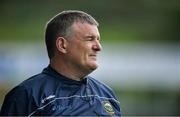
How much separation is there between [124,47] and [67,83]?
40.9ft

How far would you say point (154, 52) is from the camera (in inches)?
648

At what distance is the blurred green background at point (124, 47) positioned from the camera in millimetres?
13648

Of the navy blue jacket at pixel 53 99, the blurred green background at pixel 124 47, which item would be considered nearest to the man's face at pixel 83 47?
the navy blue jacket at pixel 53 99

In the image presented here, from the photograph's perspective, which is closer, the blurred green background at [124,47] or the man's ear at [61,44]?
the man's ear at [61,44]

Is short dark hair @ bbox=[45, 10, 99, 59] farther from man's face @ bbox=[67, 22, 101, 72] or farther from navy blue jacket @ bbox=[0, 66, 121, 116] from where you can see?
navy blue jacket @ bbox=[0, 66, 121, 116]

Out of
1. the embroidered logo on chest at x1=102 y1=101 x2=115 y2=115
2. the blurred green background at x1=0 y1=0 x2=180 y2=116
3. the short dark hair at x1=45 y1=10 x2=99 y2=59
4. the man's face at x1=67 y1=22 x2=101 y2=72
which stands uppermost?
the short dark hair at x1=45 y1=10 x2=99 y2=59

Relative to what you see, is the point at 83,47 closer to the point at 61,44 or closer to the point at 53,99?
the point at 61,44

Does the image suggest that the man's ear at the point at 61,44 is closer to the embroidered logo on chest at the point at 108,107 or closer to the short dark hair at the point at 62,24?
the short dark hair at the point at 62,24

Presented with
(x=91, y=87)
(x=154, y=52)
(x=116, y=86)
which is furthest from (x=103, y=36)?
(x=91, y=87)

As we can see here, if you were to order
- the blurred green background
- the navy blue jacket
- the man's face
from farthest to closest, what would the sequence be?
the blurred green background → the man's face → the navy blue jacket

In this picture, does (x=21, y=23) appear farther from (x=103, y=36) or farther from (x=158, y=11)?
(x=158, y=11)

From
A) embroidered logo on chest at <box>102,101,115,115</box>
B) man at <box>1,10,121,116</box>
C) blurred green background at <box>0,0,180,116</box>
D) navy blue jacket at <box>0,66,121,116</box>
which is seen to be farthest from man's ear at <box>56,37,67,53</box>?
blurred green background at <box>0,0,180,116</box>

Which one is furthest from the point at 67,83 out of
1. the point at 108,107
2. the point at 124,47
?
the point at 124,47

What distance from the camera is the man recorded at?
3887mm
